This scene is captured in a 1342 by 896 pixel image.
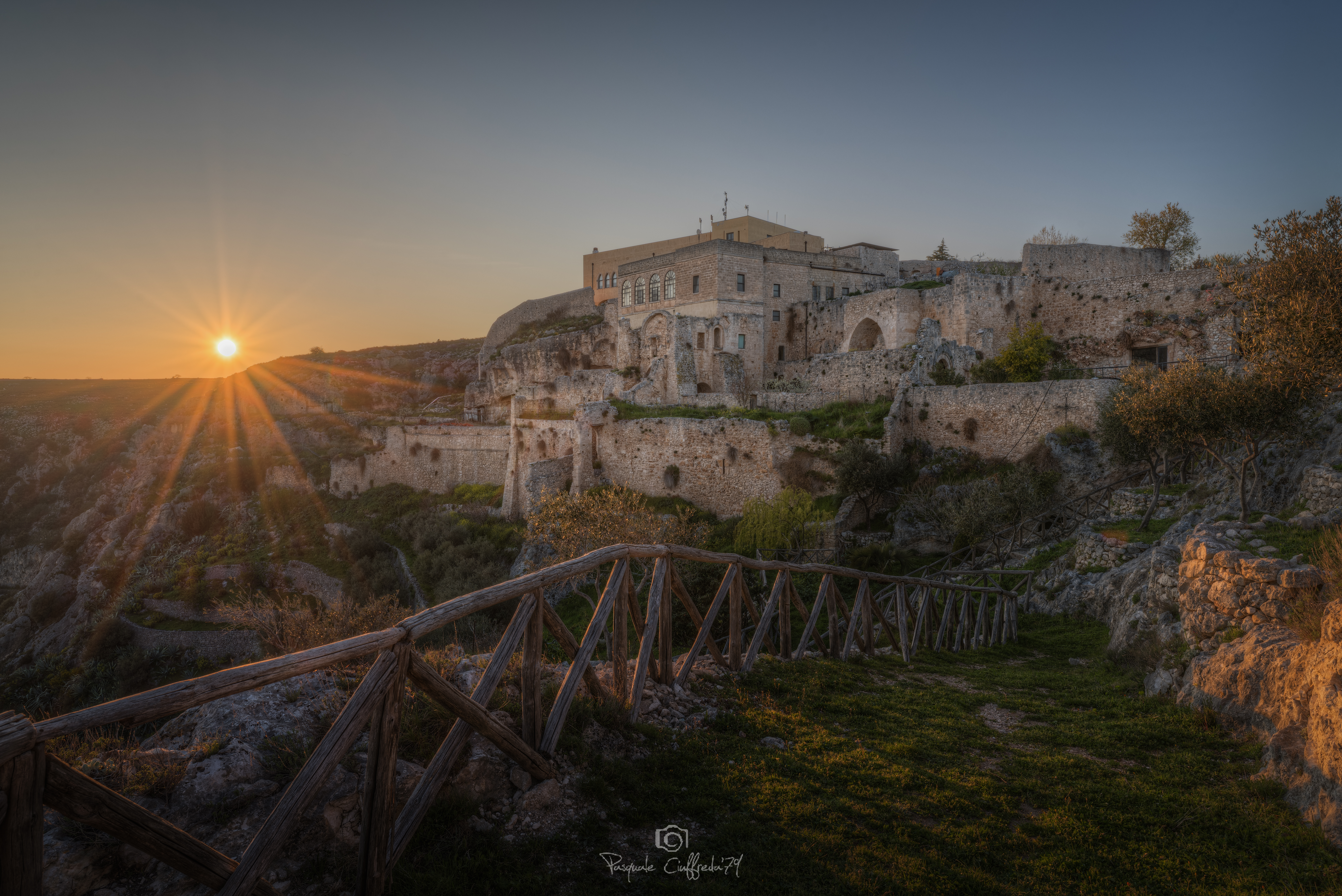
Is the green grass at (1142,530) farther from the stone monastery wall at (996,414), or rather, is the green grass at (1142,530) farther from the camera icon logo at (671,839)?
the camera icon logo at (671,839)

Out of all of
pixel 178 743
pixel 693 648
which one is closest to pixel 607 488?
pixel 693 648

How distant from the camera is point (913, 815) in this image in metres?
4.52

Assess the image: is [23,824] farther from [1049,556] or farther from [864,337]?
[864,337]

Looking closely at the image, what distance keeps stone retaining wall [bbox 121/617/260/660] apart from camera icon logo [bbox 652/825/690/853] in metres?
24.3

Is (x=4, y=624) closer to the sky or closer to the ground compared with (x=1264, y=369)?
closer to the ground

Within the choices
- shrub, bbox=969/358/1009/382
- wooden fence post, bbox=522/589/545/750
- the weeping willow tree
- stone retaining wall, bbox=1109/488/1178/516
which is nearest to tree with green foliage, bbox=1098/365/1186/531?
stone retaining wall, bbox=1109/488/1178/516

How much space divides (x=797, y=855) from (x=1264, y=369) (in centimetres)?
1263

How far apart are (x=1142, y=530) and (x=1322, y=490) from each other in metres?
4.78

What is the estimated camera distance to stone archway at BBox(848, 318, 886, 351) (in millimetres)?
35531

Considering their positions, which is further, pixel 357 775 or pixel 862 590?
pixel 862 590

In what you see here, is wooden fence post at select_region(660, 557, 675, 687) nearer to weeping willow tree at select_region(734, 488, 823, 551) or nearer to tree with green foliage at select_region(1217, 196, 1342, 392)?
tree with green foliage at select_region(1217, 196, 1342, 392)

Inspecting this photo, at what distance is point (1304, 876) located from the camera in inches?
151

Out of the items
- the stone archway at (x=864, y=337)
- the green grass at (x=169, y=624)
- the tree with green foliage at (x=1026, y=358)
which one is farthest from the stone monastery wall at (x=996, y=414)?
the green grass at (x=169, y=624)

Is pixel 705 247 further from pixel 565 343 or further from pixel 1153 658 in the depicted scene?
pixel 1153 658
